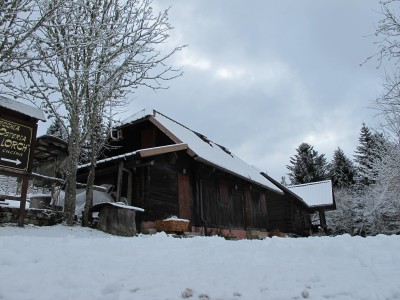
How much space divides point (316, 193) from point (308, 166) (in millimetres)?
13028

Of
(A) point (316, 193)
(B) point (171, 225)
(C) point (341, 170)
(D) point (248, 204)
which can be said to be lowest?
(B) point (171, 225)

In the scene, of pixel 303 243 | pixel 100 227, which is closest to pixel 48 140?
pixel 100 227

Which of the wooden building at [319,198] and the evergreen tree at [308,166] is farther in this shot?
the evergreen tree at [308,166]

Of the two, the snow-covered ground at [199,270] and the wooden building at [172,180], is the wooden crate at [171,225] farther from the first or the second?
the snow-covered ground at [199,270]

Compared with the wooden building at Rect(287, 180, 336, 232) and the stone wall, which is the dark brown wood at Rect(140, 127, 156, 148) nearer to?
the stone wall

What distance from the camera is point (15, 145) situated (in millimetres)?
8781

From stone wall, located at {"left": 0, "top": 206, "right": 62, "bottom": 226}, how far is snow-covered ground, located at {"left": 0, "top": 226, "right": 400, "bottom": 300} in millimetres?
3855

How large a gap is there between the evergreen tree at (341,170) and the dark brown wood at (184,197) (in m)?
29.2

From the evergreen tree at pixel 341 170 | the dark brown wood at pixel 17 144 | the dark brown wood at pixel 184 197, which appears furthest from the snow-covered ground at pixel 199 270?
the evergreen tree at pixel 341 170

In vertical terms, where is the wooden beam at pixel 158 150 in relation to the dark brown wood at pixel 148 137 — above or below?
below

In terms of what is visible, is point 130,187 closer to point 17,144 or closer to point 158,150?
point 158,150

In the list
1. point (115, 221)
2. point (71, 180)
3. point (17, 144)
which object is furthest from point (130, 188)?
point (17, 144)

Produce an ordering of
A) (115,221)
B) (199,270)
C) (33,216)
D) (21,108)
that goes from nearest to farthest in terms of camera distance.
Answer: (199,270) → (21,108) → (33,216) → (115,221)

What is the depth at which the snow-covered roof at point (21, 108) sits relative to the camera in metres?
8.75
